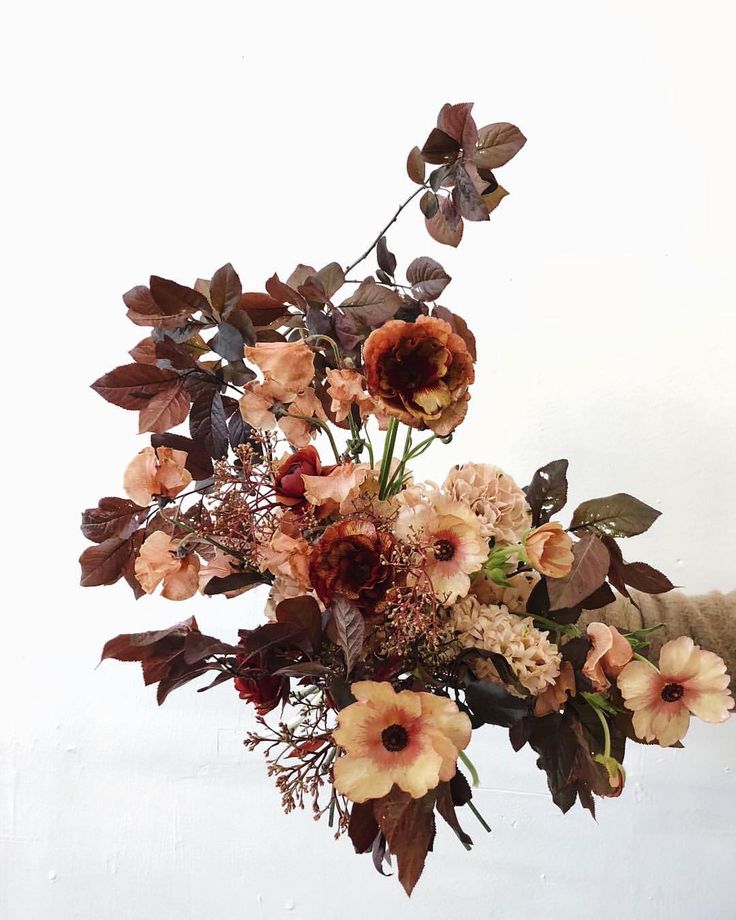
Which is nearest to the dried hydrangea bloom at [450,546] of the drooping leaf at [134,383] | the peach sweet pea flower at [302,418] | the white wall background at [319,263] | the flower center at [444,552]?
the flower center at [444,552]

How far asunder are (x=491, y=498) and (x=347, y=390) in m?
0.12

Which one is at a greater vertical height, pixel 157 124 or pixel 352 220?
pixel 157 124

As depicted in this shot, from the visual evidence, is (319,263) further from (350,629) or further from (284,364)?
(350,629)

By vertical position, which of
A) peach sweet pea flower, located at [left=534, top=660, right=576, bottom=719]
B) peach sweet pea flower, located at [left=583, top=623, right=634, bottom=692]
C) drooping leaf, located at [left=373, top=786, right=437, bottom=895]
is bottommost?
drooping leaf, located at [left=373, top=786, right=437, bottom=895]

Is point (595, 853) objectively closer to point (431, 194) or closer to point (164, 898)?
point (164, 898)

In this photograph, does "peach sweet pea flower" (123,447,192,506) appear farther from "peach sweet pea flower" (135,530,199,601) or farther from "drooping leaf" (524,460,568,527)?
"drooping leaf" (524,460,568,527)

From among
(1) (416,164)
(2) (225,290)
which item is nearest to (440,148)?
(1) (416,164)

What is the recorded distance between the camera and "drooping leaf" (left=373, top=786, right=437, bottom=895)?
1.64 feet

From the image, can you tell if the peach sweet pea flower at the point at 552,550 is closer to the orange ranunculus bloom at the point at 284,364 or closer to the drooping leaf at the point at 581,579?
the drooping leaf at the point at 581,579

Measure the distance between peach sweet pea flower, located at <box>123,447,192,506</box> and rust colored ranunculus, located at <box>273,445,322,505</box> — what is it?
87mm

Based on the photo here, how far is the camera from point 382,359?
546 millimetres

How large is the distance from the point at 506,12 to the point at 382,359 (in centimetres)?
74

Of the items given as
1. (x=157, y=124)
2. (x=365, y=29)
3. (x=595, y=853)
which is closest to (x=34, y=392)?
(x=157, y=124)

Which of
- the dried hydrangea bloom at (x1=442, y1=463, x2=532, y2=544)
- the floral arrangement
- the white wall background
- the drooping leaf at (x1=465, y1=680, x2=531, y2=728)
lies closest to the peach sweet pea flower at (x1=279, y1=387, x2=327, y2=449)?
the floral arrangement
